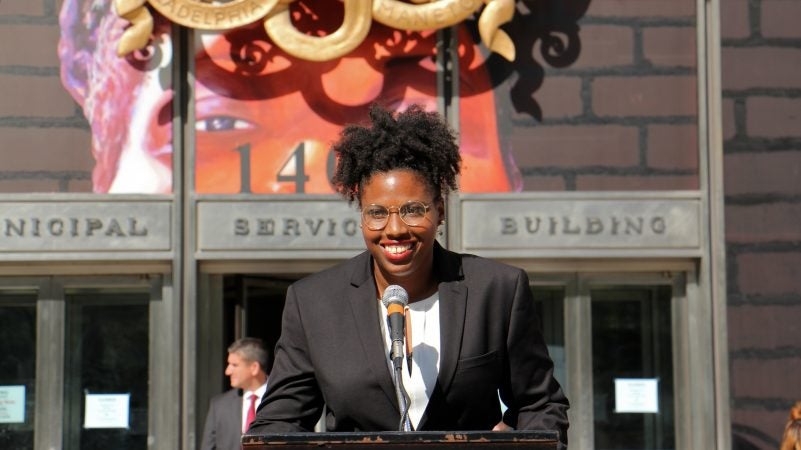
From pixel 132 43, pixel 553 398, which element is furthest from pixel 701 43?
pixel 553 398

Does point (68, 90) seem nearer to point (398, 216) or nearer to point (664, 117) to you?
point (664, 117)

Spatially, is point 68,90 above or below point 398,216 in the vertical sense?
above

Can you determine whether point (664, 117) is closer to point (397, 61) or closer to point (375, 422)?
point (397, 61)

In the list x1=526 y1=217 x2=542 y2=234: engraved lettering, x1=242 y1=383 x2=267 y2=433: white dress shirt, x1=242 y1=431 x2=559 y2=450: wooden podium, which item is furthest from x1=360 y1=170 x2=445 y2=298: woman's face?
x1=526 y1=217 x2=542 y2=234: engraved lettering

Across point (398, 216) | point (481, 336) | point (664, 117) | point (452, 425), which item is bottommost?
point (452, 425)

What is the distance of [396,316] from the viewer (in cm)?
382

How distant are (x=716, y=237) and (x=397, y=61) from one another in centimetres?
264

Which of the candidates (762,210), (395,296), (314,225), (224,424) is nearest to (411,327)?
(395,296)

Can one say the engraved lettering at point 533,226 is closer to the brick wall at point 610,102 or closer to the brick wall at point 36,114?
the brick wall at point 610,102

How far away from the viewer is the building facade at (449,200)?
10.2 metres

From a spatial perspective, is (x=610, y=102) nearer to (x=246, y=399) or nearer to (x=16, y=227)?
(x=246, y=399)

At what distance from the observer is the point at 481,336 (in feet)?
13.3

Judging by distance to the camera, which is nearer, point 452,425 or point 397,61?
point 452,425

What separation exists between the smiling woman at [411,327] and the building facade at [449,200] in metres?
5.99
